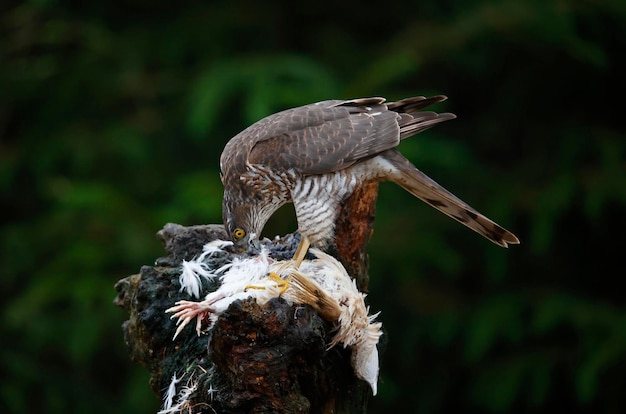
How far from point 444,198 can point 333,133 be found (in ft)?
1.68

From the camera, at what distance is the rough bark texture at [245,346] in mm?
2832

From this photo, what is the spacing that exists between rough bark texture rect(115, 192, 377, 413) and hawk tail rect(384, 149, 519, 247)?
23cm

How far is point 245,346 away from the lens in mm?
2824

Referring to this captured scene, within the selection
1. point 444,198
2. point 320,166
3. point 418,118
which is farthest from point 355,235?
point 418,118

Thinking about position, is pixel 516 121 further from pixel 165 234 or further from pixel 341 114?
pixel 165 234

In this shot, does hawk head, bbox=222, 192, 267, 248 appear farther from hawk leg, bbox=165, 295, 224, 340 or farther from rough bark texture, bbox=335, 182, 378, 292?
hawk leg, bbox=165, 295, 224, 340

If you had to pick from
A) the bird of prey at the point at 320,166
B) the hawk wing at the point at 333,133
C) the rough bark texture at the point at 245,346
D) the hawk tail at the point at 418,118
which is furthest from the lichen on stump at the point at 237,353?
the hawk tail at the point at 418,118

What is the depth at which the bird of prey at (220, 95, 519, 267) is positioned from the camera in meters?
3.65

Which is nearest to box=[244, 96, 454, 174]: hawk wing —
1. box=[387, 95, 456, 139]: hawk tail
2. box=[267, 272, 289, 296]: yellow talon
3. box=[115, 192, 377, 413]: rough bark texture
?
box=[387, 95, 456, 139]: hawk tail

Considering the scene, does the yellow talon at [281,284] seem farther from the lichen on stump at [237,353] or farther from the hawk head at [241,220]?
the hawk head at [241,220]

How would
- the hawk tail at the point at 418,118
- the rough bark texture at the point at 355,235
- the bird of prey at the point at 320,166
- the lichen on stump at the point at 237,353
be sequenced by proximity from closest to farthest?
the lichen on stump at the point at 237,353 → the rough bark texture at the point at 355,235 → the bird of prey at the point at 320,166 → the hawk tail at the point at 418,118

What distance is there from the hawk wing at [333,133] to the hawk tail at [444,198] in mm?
101

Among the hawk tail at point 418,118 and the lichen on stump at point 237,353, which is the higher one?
the hawk tail at point 418,118

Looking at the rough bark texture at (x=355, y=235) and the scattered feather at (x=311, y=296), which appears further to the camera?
the rough bark texture at (x=355, y=235)
